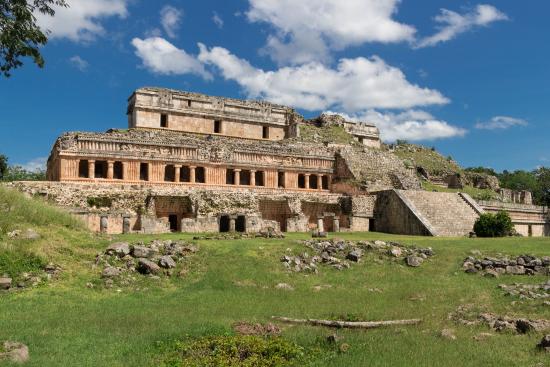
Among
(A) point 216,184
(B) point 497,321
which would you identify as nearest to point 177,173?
(A) point 216,184

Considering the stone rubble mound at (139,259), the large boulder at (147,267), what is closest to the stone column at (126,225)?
the stone rubble mound at (139,259)

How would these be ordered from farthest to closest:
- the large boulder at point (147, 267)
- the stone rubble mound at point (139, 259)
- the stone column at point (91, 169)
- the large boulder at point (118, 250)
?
the stone column at point (91, 169) → the large boulder at point (118, 250) → the large boulder at point (147, 267) → the stone rubble mound at point (139, 259)

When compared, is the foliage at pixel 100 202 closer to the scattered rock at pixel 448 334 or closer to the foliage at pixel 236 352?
the foliage at pixel 236 352

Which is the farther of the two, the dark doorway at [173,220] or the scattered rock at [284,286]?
the dark doorway at [173,220]

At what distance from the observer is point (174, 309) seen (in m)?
11.4

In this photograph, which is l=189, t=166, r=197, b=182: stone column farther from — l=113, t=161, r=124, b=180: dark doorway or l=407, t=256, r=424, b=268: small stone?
l=407, t=256, r=424, b=268: small stone

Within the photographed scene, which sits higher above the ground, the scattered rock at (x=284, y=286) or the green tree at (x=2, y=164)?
the green tree at (x=2, y=164)

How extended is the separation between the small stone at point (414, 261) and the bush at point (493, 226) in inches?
387

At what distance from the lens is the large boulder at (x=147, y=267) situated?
14070 millimetres

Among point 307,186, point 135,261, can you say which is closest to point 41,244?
point 135,261

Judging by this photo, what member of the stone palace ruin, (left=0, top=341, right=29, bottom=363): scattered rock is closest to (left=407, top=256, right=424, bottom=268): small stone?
the stone palace ruin

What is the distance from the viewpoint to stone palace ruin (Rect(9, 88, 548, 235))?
25.0 m

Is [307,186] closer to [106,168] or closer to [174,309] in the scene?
[106,168]

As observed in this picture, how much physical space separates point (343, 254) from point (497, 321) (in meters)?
7.42
